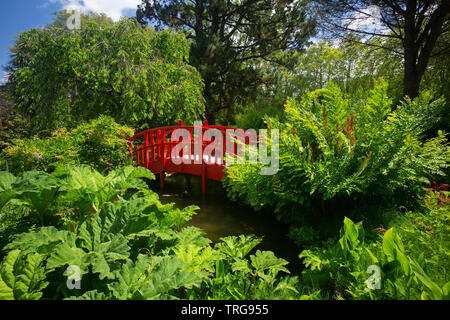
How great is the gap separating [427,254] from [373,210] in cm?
131

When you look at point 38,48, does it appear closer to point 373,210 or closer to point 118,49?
point 118,49

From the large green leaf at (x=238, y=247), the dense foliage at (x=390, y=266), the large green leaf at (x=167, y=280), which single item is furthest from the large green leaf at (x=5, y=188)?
the dense foliage at (x=390, y=266)

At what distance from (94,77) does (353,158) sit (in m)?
6.96

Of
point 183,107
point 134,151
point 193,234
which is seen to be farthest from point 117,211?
point 183,107

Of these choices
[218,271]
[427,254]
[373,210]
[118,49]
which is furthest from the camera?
[118,49]

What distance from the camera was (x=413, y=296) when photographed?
4.49 ft

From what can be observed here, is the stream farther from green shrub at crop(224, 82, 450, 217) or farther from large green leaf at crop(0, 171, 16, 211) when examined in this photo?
large green leaf at crop(0, 171, 16, 211)

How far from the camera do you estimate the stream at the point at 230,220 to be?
341cm

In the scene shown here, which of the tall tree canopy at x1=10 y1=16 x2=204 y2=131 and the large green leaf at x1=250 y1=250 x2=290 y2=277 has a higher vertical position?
the tall tree canopy at x1=10 y1=16 x2=204 y2=131

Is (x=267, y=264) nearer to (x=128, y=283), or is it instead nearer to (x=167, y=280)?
(x=167, y=280)

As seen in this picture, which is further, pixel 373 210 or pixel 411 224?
pixel 373 210

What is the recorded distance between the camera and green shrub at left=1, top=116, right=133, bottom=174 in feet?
13.9

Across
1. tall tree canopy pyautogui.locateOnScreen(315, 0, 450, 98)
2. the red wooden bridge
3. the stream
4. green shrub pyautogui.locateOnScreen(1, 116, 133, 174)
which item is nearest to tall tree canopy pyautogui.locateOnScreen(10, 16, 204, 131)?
the red wooden bridge

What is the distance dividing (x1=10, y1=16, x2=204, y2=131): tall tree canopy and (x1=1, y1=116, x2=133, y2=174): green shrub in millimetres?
1800
